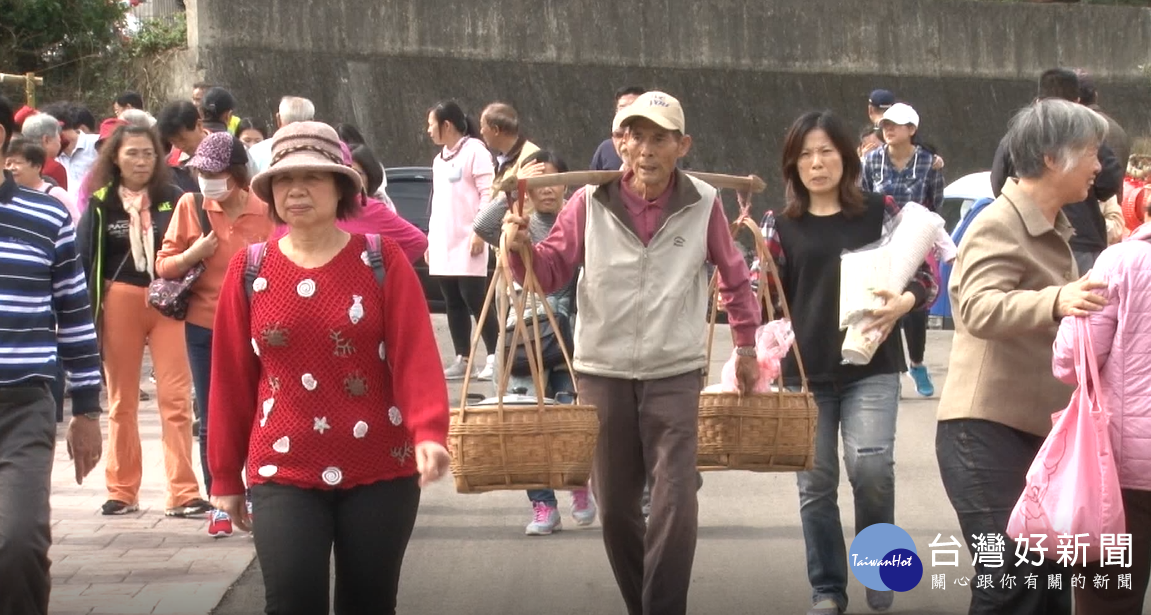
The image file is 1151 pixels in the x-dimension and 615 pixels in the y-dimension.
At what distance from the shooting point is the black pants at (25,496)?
4754 millimetres

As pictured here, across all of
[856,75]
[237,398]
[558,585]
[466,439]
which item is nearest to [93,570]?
[558,585]

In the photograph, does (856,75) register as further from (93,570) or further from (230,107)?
(93,570)

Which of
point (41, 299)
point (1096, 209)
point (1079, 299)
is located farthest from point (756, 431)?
point (1096, 209)

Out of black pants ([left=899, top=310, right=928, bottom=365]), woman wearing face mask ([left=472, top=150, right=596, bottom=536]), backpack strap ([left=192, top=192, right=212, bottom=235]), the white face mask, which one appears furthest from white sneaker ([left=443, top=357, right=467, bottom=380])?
the white face mask

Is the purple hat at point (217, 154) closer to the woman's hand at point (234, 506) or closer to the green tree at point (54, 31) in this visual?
the woman's hand at point (234, 506)

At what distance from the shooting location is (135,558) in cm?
773

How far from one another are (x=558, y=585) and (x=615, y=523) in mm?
1514

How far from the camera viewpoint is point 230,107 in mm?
12031

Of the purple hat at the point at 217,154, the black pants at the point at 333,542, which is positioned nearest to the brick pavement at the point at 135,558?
the purple hat at the point at 217,154

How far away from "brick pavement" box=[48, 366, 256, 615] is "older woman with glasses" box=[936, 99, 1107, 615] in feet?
10.6

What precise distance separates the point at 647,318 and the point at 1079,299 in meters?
1.61

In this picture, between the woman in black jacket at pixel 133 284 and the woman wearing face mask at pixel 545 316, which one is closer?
the woman wearing face mask at pixel 545 316

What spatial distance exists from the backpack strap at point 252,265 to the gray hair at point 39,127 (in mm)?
7547

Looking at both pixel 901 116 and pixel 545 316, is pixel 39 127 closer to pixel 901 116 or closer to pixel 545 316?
pixel 545 316
